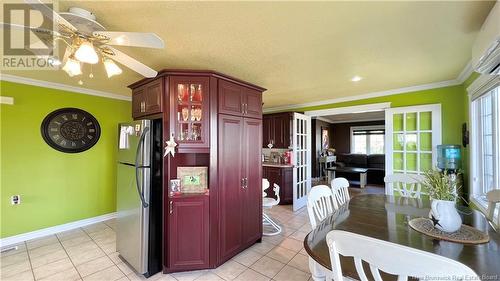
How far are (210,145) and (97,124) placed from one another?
2.63m

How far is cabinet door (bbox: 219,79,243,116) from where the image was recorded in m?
2.48

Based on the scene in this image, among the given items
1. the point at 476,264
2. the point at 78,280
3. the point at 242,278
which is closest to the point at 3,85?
the point at 78,280

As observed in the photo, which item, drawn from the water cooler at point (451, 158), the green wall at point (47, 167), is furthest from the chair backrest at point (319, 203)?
the green wall at point (47, 167)

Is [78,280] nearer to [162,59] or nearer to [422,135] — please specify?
[162,59]

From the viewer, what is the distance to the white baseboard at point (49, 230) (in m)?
2.89

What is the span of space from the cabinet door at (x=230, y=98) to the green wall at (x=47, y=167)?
2.65m

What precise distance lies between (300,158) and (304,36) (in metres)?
3.18

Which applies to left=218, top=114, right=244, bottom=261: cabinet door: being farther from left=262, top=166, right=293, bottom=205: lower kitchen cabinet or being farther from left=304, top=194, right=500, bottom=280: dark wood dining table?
left=262, top=166, right=293, bottom=205: lower kitchen cabinet

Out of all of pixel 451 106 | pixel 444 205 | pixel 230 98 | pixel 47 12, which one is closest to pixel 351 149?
pixel 451 106

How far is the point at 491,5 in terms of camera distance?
4.51ft

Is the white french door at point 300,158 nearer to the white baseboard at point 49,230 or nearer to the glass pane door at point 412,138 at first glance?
the glass pane door at point 412,138

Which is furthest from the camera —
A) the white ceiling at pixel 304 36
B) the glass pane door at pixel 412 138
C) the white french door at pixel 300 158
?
the white french door at pixel 300 158

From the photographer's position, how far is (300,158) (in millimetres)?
4598

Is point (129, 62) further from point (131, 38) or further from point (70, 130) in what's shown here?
point (70, 130)
